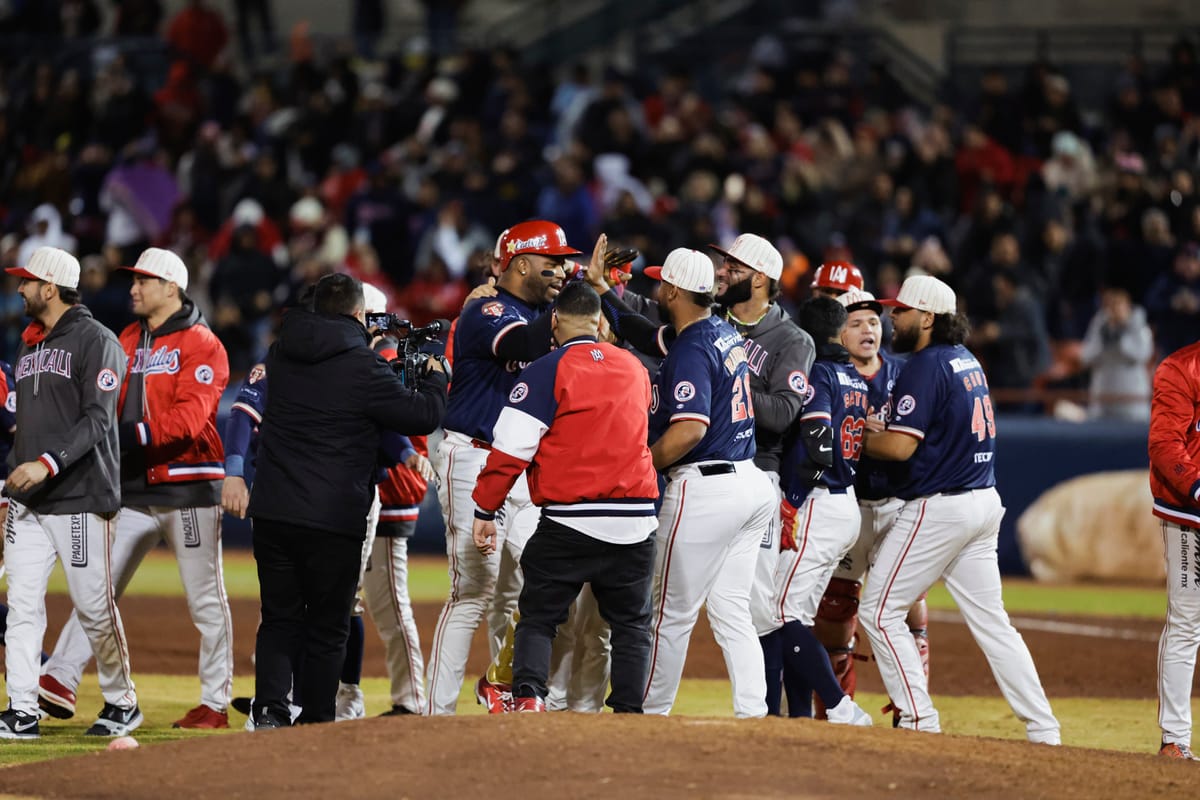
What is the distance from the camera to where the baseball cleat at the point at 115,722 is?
A: 8188mm

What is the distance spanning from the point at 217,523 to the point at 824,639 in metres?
3.20

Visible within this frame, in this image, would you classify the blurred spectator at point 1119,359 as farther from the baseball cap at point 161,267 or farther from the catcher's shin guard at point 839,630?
the baseball cap at point 161,267

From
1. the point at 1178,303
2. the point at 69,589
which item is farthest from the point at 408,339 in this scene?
the point at 1178,303

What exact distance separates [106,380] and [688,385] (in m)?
2.80

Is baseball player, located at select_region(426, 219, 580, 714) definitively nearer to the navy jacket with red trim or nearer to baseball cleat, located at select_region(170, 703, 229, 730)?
baseball cleat, located at select_region(170, 703, 229, 730)

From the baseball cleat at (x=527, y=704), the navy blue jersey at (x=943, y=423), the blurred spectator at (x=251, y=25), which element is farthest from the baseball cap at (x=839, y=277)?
the blurred spectator at (x=251, y=25)

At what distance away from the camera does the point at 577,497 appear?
285 inches

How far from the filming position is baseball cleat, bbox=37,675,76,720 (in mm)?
8656

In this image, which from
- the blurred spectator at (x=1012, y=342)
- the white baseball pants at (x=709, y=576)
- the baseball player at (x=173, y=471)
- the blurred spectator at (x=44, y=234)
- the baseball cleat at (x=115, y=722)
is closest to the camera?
the white baseball pants at (x=709, y=576)

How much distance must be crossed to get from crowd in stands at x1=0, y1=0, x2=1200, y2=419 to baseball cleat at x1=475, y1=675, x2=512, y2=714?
8624mm

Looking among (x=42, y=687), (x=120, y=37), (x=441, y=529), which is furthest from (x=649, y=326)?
(x=120, y=37)

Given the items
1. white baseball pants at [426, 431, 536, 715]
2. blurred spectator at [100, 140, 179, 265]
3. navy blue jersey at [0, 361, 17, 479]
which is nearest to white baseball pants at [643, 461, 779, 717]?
white baseball pants at [426, 431, 536, 715]

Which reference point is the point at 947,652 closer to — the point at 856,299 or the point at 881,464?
the point at 881,464

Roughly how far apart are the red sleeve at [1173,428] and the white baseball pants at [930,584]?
0.82m
